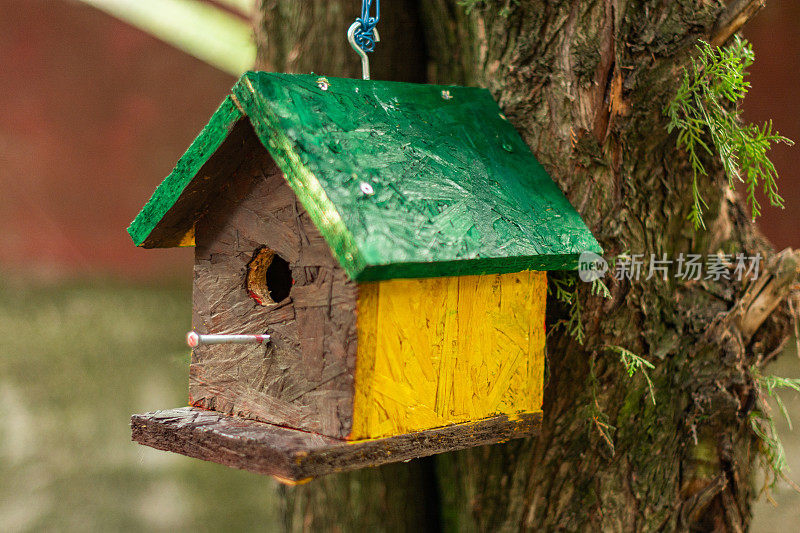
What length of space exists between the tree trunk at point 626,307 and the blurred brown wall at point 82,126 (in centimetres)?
239

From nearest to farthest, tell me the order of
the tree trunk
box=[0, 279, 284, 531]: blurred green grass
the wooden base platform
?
the wooden base platform
the tree trunk
box=[0, 279, 284, 531]: blurred green grass

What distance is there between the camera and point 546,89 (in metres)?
1.91

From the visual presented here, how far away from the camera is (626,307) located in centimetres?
197

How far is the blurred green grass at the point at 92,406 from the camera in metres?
4.30

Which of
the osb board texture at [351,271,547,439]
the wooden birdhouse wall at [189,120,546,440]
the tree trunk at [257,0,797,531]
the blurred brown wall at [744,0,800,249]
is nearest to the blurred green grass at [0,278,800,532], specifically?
the tree trunk at [257,0,797,531]

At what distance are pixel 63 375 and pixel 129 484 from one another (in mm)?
726

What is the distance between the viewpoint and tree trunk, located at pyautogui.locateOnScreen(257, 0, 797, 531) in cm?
189

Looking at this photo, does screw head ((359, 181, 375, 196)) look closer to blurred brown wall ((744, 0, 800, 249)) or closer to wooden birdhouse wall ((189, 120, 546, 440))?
wooden birdhouse wall ((189, 120, 546, 440))

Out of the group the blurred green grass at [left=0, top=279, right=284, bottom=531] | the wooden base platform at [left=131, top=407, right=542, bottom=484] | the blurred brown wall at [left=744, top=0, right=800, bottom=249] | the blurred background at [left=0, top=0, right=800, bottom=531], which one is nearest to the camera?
the wooden base platform at [left=131, top=407, right=542, bottom=484]

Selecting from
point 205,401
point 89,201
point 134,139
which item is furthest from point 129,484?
point 205,401

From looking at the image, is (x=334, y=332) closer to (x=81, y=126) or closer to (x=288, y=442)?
(x=288, y=442)

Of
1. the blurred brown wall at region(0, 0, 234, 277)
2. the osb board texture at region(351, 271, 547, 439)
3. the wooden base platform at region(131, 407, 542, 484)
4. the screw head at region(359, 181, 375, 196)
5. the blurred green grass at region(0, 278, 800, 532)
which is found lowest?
the blurred green grass at region(0, 278, 800, 532)

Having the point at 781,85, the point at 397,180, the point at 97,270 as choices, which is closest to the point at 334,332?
the point at 397,180

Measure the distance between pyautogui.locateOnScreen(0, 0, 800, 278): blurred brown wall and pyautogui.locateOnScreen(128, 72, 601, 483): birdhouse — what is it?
2.70m
